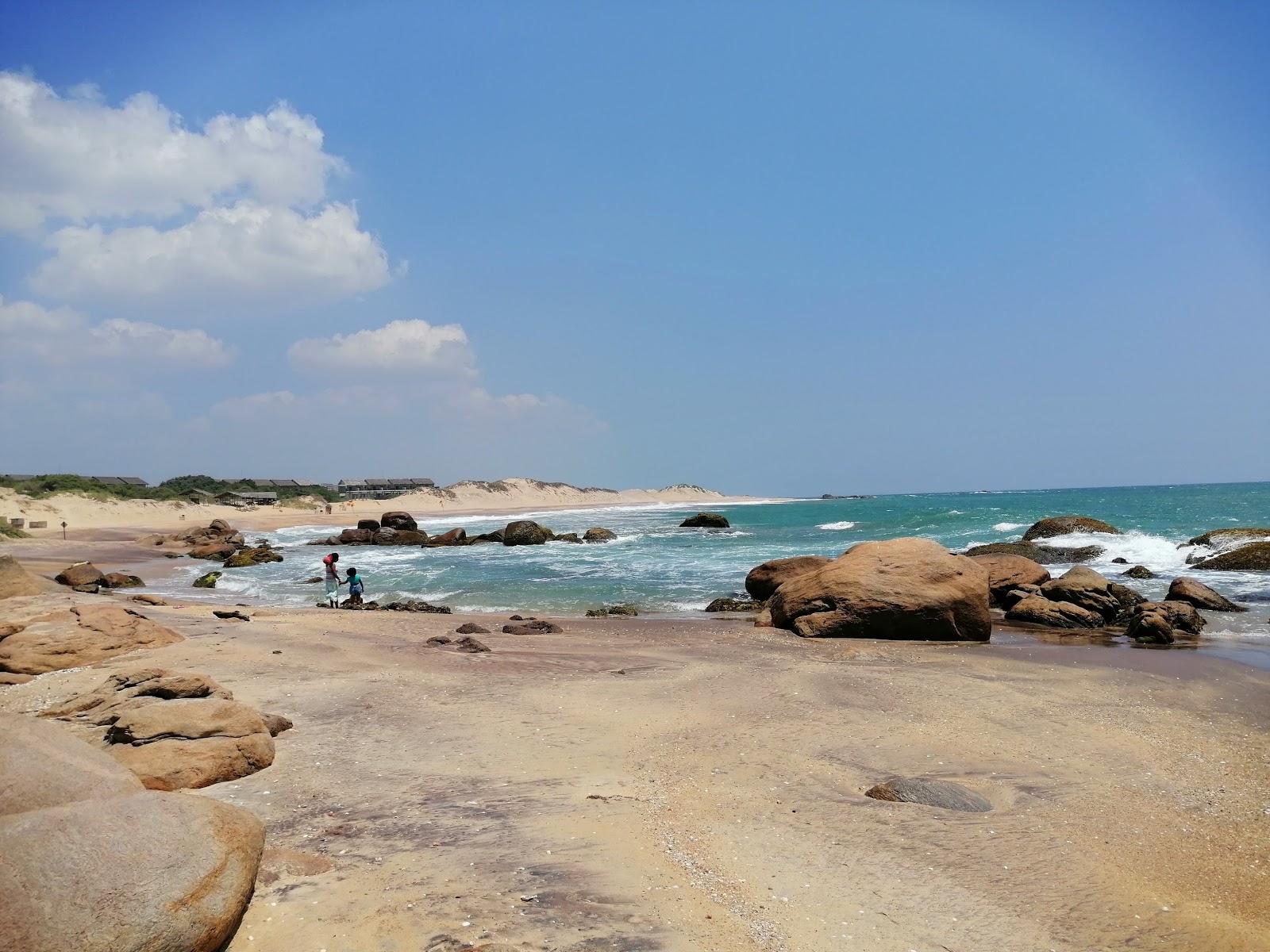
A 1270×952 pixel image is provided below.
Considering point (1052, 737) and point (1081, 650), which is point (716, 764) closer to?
point (1052, 737)

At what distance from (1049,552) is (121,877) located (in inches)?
1074

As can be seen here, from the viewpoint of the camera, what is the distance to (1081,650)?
40.6ft

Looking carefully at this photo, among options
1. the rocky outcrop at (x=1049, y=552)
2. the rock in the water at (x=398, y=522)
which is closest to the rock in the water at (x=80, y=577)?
the rock in the water at (x=398, y=522)

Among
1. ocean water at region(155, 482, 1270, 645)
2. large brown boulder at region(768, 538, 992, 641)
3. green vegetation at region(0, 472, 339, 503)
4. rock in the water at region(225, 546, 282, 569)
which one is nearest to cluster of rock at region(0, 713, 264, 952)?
large brown boulder at region(768, 538, 992, 641)

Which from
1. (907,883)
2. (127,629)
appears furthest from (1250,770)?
(127,629)

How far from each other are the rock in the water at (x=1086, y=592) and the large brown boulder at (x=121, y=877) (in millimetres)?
16112

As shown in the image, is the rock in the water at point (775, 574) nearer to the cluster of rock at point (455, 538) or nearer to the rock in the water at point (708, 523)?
the cluster of rock at point (455, 538)

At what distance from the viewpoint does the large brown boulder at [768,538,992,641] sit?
13570 mm

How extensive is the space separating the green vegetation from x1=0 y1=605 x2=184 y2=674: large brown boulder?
49.6 m

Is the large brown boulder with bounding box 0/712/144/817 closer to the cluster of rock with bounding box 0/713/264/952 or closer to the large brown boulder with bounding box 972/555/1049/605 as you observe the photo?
the cluster of rock with bounding box 0/713/264/952

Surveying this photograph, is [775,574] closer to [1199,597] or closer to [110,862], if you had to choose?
[1199,597]

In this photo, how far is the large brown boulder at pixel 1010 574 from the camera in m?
17.5

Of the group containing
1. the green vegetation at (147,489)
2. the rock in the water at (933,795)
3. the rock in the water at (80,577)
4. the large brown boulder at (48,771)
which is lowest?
the rock in the water at (933,795)

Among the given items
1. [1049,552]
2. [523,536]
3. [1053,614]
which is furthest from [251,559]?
[1049,552]
